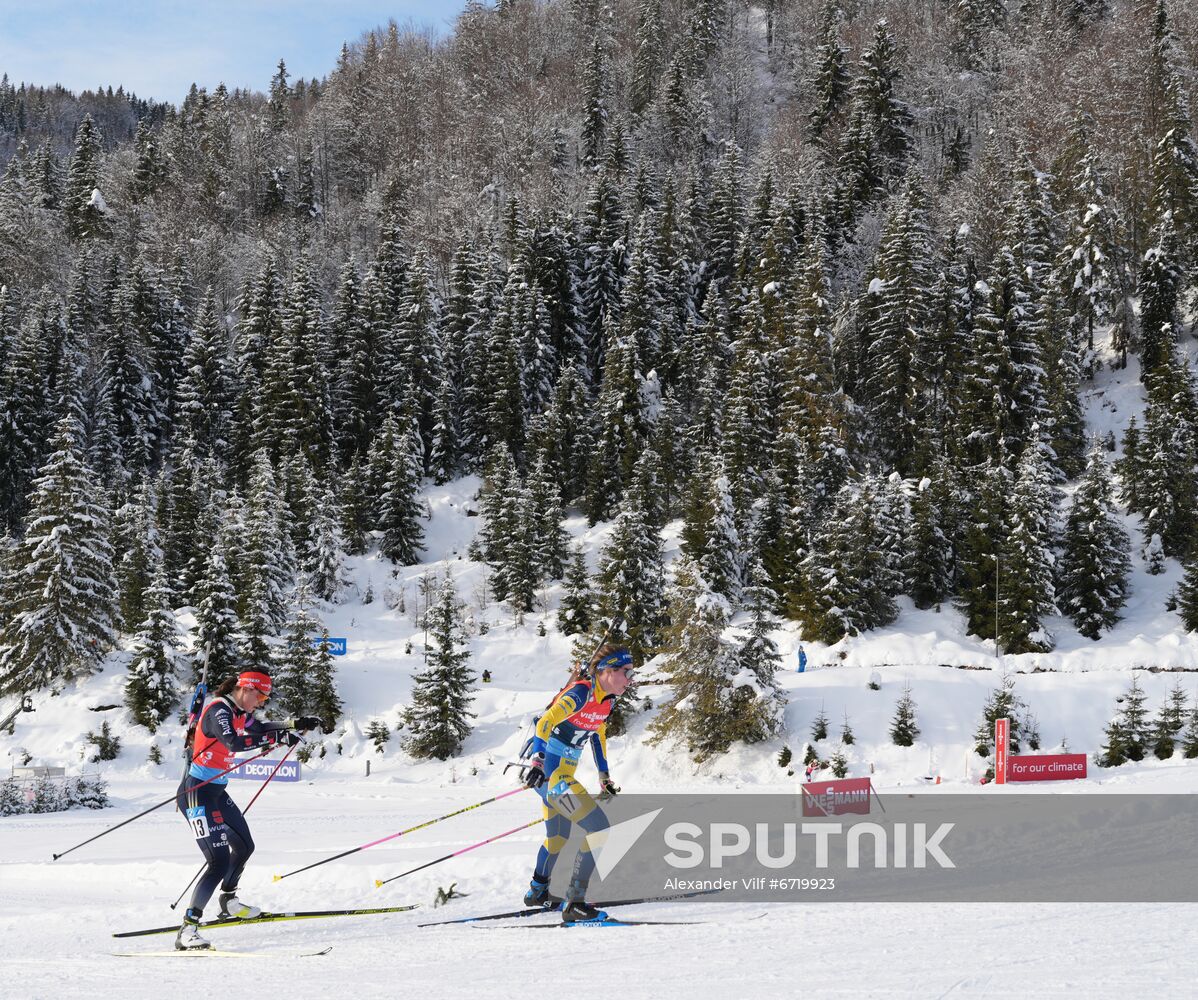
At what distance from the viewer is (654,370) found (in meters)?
52.7

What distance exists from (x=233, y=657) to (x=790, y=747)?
66.6ft

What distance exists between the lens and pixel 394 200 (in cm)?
8738

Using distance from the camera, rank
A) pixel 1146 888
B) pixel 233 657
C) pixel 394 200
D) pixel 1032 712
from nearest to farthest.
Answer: pixel 1146 888 < pixel 1032 712 < pixel 233 657 < pixel 394 200

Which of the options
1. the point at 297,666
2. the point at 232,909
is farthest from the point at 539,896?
the point at 297,666

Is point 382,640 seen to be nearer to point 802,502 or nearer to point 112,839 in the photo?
point 802,502

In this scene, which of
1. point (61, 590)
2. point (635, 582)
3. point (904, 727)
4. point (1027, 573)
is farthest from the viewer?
point (635, 582)

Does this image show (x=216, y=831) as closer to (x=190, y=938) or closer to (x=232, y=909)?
(x=232, y=909)

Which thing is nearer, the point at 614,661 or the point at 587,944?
the point at 587,944

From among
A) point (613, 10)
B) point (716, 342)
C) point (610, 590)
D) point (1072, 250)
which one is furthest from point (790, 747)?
point (613, 10)

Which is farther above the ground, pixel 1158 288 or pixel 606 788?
pixel 1158 288

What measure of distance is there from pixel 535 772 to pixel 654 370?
4595 centimetres

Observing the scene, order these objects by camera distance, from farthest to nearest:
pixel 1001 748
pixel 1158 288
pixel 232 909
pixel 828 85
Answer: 1. pixel 828 85
2. pixel 1158 288
3. pixel 1001 748
4. pixel 232 909

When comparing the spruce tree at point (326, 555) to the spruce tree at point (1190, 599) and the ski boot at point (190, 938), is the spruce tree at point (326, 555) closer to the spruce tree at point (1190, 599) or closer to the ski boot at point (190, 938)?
the spruce tree at point (1190, 599)

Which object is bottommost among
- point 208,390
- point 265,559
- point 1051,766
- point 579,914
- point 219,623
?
point 1051,766
